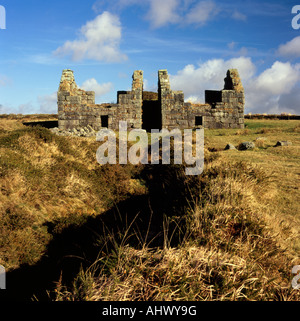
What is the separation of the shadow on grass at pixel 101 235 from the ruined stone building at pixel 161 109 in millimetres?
11251

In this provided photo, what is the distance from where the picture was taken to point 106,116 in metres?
23.9

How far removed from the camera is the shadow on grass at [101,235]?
6.35 m

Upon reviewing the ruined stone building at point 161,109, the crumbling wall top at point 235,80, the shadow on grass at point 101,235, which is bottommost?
the shadow on grass at point 101,235

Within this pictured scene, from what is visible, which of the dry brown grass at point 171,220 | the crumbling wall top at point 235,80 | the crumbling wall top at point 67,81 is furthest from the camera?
the crumbling wall top at point 235,80

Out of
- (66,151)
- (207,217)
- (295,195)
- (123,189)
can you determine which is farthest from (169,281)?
(66,151)

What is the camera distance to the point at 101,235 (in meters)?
7.97

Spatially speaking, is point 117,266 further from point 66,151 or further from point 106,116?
point 106,116

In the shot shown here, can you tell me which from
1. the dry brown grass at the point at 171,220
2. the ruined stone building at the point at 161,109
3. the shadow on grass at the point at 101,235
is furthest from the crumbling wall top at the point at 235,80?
the shadow on grass at the point at 101,235

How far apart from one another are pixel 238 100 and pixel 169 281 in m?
21.1

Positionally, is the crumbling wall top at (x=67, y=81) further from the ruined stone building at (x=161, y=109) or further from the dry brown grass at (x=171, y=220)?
the dry brown grass at (x=171, y=220)

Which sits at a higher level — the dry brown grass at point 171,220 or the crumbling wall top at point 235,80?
the crumbling wall top at point 235,80

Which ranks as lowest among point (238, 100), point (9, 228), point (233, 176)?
point (9, 228)

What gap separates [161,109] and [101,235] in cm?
A: 1597

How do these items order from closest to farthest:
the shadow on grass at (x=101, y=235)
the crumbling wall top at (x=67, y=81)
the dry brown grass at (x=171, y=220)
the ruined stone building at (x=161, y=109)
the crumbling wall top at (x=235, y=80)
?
the dry brown grass at (x=171, y=220), the shadow on grass at (x=101, y=235), the ruined stone building at (x=161, y=109), the crumbling wall top at (x=67, y=81), the crumbling wall top at (x=235, y=80)
